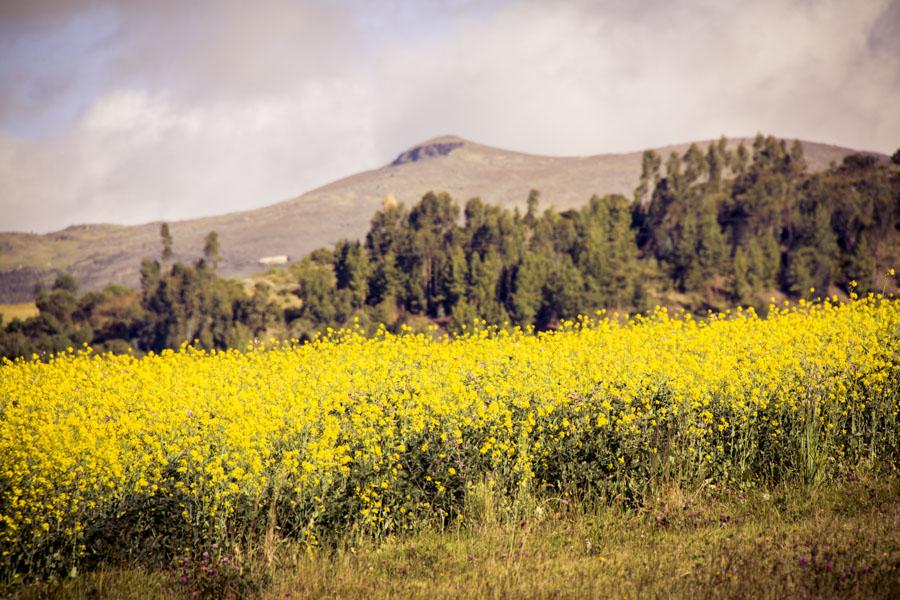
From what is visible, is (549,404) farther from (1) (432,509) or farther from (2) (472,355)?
(2) (472,355)

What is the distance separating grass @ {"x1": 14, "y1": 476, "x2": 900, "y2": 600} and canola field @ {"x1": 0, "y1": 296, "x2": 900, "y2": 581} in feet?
1.28

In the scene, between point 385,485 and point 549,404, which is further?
point 549,404

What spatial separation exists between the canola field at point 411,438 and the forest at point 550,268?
85.2m

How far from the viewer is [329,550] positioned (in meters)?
8.19

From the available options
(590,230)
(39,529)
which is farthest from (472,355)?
(590,230)

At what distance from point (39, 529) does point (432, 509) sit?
4227mm

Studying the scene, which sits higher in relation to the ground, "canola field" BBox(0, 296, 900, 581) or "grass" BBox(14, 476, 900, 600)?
"canola field" BBox(0, 296, 900, 581)

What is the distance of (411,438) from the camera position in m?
9.29

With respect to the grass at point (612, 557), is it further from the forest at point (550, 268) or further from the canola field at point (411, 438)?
the forest at point (550, 268)

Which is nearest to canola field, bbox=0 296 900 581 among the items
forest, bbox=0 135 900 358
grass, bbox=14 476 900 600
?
grass, bbox=14 476 900 600

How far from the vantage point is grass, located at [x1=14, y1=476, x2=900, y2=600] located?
22.5 feet

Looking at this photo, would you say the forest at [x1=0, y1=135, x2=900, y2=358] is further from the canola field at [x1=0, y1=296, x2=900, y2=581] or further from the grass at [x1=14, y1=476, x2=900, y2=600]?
the grass at [x1=14, y1=476, x2=900, y2=600]

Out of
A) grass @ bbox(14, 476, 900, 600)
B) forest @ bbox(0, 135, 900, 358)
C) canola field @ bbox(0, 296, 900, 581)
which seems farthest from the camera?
forest @ bbox(0, 135, 900, 358)

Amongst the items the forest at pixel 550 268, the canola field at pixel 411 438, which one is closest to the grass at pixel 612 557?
the canola field at pixel 411 438
